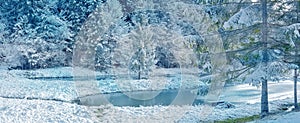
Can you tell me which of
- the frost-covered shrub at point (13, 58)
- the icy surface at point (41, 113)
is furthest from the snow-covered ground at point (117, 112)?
the frost-covered shrub at point (13, 58)

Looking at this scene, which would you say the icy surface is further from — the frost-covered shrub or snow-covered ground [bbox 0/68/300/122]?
the frost-covered shrub

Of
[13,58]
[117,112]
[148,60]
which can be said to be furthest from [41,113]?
[13,58]

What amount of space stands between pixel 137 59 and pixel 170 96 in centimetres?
571

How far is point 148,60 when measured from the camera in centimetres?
2381

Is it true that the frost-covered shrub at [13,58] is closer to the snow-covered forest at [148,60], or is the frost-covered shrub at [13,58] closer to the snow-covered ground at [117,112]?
the snow-covered forest at [148,60]

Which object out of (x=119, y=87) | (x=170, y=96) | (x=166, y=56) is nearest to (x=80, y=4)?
(x=166, y=56)

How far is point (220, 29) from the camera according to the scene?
10.3 metres

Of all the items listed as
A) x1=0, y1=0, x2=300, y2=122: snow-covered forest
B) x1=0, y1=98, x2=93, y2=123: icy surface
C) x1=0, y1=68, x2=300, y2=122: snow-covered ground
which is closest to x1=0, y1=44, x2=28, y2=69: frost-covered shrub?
x1=0, y1=0, x2=300, y2=122: snow-covered forest

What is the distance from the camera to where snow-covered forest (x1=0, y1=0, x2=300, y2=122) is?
10031 millimetres

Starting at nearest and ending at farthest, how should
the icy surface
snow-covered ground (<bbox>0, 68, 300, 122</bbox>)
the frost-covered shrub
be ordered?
the icy surface
snow-covered ground (<bbox>0, 68, 300, 122</bbox>)
the frost-covered shrub

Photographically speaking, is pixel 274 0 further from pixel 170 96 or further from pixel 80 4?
pixel 80 4

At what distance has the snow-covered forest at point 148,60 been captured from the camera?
1003cm

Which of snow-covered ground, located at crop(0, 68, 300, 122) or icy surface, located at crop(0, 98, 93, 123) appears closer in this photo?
icy surface, located at crop(0, 98, 93, 123)

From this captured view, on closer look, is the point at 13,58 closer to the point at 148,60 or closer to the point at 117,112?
the point at 148,60
